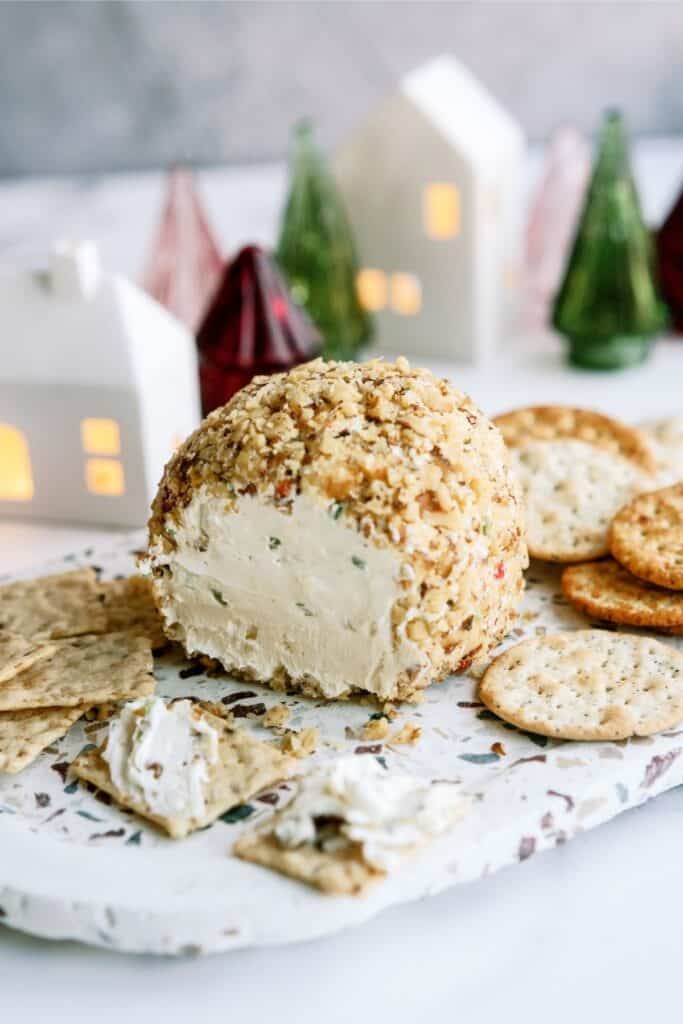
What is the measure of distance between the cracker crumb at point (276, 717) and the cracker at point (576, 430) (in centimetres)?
77

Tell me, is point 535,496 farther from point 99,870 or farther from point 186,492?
point 99,870

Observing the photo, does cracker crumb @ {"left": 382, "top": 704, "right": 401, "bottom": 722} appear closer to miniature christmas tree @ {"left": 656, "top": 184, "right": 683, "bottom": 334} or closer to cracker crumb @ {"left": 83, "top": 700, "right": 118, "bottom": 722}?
cracker crumb @ {"left": 83, "top": 700, "right": 118, "bottom": 722}

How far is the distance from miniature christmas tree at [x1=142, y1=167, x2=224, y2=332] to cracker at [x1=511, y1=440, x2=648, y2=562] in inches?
42.8

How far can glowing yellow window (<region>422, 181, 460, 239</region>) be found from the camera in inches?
120

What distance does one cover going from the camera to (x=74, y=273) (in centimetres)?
236

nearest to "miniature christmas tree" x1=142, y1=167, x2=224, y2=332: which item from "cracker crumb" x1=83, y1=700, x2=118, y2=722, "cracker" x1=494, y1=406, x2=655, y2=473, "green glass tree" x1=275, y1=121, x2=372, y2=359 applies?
"green glass tree" x1=275, y1=121, x2=372, y2=359

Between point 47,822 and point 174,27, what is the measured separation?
10.0 ft

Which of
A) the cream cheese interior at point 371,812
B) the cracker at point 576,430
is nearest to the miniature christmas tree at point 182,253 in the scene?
the cracker at point 576,430

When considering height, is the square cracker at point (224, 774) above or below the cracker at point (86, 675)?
below

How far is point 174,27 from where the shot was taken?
4074 millimetres

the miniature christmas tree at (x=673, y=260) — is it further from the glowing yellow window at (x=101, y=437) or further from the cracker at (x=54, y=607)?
the cracker at (x=54, y=607)

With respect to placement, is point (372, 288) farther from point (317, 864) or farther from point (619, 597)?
point (317, 864)

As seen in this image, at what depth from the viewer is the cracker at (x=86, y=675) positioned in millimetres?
1753

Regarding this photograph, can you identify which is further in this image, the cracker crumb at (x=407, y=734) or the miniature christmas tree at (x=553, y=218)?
the miniature christmas tree at (x=553, y=218)
